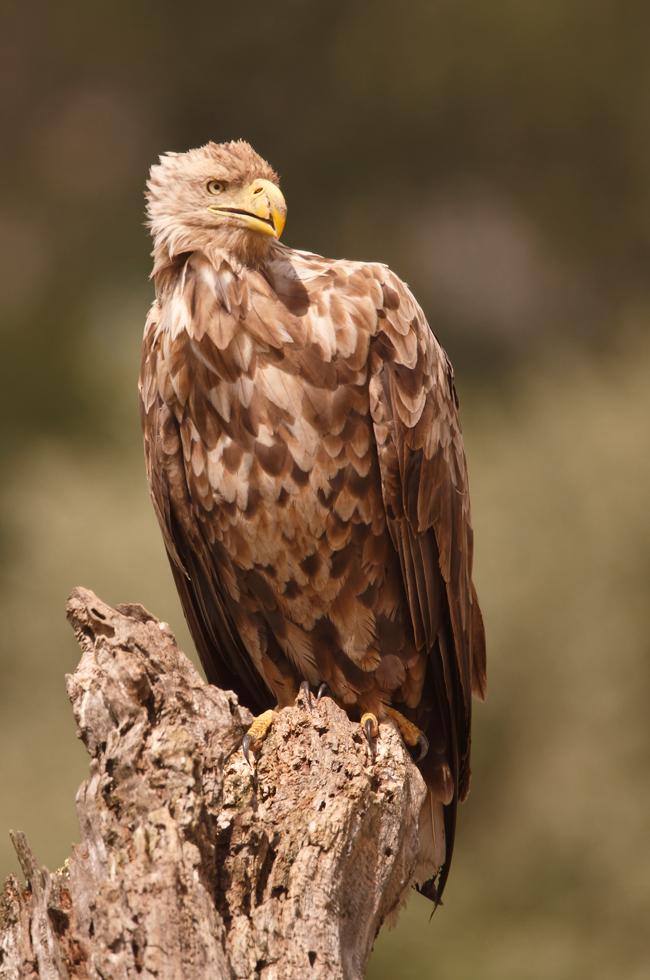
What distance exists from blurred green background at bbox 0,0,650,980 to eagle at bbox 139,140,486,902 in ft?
8.28

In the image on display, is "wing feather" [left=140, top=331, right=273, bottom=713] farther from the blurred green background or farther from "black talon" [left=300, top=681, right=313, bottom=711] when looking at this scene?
the blurred green background

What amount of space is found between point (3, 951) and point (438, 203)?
476 cm

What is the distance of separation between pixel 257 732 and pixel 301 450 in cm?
75

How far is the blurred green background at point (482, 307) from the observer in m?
6.15

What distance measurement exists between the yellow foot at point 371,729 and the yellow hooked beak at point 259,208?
1.33 metres

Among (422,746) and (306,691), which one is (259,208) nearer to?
(306,691)

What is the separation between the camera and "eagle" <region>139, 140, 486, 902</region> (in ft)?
11.1

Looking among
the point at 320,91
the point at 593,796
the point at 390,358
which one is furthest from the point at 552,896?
the point at 320,91

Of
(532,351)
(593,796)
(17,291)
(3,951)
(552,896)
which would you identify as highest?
(532,351)

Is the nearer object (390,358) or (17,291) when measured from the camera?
(390,358)

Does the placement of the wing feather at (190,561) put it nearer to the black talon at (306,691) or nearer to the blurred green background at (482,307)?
the black talon at (306,691)

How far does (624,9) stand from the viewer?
6195 millimetres

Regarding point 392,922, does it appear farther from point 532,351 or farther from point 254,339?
point 532,351

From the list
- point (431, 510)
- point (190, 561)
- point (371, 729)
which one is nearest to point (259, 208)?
point (431, 510)
